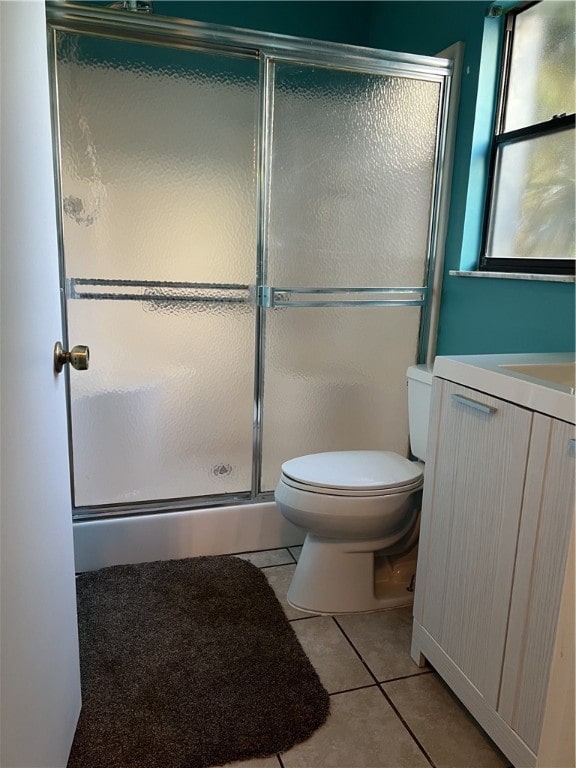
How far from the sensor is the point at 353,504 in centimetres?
175

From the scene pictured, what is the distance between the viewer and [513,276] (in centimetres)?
184

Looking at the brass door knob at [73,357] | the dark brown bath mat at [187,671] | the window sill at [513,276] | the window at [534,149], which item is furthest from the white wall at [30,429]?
the window at [534,149]

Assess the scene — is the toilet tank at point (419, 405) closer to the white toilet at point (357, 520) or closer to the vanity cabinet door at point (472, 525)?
the white toilet at point (357, 520)

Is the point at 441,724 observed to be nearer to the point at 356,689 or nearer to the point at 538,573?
the point at 356,689

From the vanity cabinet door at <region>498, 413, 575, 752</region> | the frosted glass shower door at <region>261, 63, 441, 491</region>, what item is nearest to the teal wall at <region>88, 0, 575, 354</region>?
the frosted glass shower door at <region>261, 63, 441, 491</region>

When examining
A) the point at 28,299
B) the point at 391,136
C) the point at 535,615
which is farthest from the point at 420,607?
the point at 391,136

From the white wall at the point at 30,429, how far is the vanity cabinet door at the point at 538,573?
0.94 metres

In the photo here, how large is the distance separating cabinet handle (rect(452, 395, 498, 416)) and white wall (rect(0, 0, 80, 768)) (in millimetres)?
902

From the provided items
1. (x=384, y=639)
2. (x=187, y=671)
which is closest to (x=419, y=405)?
(x=384, y=639)

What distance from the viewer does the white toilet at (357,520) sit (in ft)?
5.81

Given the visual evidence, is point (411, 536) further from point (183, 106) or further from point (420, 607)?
point (183, 106)

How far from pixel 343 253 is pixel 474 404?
1079 millimetres

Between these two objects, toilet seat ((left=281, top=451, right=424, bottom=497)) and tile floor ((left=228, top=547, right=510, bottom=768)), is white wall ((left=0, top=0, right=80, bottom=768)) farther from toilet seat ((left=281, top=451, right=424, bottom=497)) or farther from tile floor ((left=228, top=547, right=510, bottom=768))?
toilet seat ((left=281, top=451, right=424, bottom=497))

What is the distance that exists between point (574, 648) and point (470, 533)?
2.46 ft
